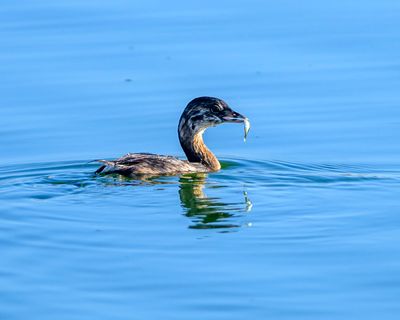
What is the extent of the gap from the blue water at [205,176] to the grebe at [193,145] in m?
0.21

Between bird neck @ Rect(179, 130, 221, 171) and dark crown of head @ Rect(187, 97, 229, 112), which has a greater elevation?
dark crown of head @ Rect(187, 97, 229, 112)

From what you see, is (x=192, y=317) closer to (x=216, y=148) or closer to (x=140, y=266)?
(x=140, y=266)

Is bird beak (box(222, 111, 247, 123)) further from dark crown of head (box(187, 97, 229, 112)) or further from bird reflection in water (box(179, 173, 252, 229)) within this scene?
bird reflection in water (box(179, 173, 252, 229))

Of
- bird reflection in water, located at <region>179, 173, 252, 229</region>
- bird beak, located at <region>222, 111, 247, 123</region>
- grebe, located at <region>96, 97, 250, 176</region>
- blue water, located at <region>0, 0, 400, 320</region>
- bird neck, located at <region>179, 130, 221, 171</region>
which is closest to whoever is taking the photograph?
blue water, located at <region>0, 0, 400, 320</region>

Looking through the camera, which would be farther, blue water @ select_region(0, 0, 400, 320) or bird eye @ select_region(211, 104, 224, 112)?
bird eye @ select_region(211, 104, 224, 112)

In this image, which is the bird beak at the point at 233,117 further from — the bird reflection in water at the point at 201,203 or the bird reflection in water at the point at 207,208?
the bird reflection in water at the point at 207,208

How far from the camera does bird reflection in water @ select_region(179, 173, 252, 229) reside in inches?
508

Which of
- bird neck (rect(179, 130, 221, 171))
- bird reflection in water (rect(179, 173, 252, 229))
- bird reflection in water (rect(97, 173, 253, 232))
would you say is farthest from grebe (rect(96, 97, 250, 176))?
bird reflection in water (rect(179, 173, 252, 229))

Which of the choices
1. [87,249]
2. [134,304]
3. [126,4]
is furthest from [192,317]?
[126,4]

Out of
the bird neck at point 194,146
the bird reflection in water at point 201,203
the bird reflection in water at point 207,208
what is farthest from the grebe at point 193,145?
the bird reflection in water at point 207,208

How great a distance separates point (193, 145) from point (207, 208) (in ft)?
Answer: 9.22

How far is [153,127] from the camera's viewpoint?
17.1 m

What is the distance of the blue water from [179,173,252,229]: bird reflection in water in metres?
0.03

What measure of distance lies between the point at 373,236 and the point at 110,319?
3393 millimetres
